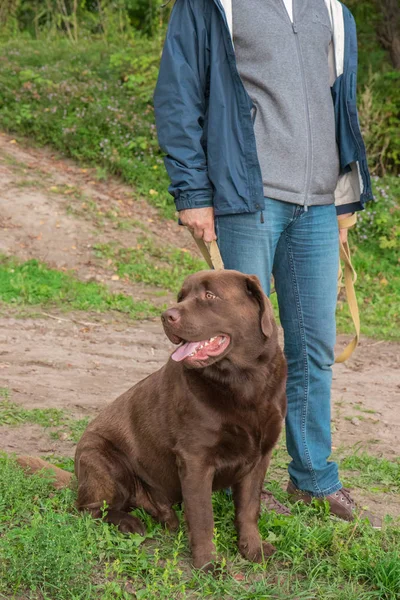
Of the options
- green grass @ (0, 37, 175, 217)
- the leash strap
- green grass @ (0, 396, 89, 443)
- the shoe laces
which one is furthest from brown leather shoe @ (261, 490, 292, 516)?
green grass @ (0, 37, 175, 217)

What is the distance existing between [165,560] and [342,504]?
1.00 metres

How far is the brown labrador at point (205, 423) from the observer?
3.14 metres

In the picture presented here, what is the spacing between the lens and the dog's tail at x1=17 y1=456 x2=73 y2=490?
3.79 metres

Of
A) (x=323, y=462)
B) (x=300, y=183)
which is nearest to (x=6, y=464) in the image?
(x=323, y=462)

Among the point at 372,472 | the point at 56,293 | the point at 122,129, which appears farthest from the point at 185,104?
the point at 122,129

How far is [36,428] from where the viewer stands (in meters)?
4.85

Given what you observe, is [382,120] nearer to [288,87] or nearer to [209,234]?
[288,87]

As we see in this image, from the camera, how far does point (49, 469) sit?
3844 millimetres

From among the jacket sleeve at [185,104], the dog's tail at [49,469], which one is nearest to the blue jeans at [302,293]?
the jacket sleeve at [185,104]

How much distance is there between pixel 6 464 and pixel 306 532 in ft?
4.81

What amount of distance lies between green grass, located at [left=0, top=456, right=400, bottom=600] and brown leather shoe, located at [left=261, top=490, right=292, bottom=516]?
13cm

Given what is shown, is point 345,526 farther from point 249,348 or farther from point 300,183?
point 300,183

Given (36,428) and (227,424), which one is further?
(36,428)

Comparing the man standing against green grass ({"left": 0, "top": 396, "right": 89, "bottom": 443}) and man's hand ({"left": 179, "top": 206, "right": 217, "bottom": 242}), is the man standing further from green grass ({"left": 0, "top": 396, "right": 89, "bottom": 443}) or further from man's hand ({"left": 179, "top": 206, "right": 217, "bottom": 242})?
green grass ({"left": 0, "top": 396, "right": 89, "bottom": 443})
